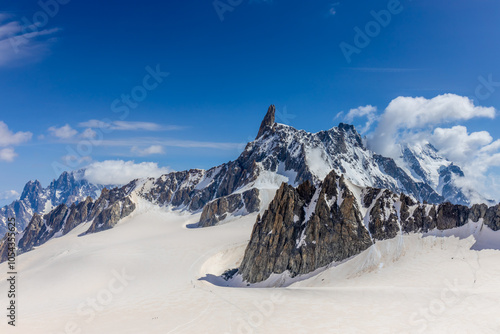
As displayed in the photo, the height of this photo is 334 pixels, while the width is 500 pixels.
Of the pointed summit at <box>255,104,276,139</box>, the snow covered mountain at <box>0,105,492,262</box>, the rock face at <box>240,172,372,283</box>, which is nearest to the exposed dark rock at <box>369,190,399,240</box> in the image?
the rock face at <box>240,172,372,283</box>

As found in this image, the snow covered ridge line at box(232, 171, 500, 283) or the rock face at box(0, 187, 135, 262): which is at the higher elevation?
the rock face at box(0, 187, 135, 262)

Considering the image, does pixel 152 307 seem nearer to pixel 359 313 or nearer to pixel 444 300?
pixel 359 313

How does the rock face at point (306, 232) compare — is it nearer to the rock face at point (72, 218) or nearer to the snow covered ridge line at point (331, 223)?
the snow covered ridge line at point (331, 223)

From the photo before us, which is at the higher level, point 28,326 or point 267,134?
point 267,134

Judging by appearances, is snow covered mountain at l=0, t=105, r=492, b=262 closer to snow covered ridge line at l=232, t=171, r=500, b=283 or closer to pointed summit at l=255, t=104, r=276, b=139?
pointed summit at l=255, t=104, r=276, b=139

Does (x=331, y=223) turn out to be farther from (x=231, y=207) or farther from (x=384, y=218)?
(x=231, y=207)

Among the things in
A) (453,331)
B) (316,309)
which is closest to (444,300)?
(453,331)

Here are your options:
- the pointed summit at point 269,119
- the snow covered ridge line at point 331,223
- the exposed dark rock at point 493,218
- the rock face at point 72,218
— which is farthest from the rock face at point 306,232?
the pointed summit at point 269,119
